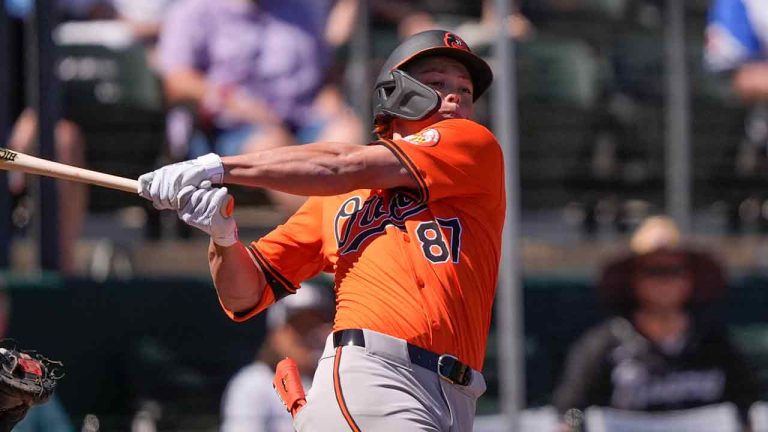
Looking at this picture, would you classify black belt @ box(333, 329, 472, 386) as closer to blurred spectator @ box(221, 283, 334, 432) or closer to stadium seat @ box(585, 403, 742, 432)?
blurred spectator @ box(221, 283, 334, 432)

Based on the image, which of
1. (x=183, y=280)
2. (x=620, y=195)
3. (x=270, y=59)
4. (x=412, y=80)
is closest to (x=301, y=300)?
(x=183, y=280)

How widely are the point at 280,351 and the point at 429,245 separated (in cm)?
323

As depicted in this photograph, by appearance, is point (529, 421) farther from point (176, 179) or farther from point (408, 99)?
point (176, 179)

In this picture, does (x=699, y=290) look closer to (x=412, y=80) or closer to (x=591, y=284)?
(x=591, y=284)

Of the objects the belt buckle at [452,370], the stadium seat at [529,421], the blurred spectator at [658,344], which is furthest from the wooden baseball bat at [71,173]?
the blurred spectator at [658,344]

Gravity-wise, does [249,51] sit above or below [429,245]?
above

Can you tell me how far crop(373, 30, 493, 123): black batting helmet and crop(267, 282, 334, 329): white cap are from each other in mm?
2883

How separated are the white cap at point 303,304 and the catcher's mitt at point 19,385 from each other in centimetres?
311

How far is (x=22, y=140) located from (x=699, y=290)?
142 inches

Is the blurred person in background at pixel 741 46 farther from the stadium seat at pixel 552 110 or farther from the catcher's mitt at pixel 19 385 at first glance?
the catcher's mitt at pixel 19 385

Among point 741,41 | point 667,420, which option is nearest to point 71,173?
point 667,420

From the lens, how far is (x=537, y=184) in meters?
7.70

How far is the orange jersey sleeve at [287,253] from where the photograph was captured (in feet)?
13.0

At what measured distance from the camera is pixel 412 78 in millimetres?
3854
